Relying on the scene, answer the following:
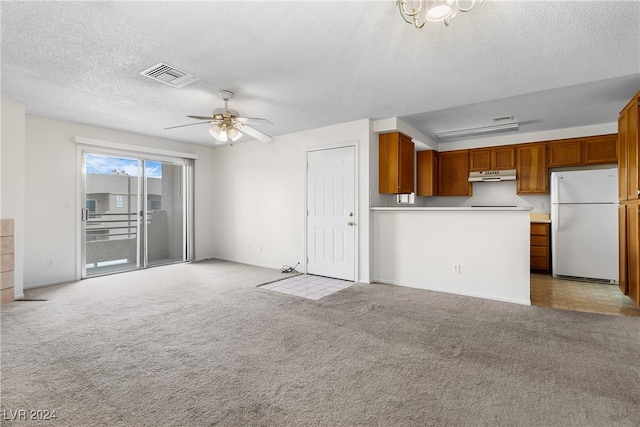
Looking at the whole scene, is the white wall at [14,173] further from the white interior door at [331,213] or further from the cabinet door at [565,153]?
the cabinet door at [565,153]

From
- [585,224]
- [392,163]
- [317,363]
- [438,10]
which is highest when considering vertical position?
[438,10]

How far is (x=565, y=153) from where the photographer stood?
16.6 feet

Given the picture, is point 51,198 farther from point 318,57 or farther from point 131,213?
point 318,57

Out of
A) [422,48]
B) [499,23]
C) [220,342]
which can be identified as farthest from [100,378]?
[499,23]

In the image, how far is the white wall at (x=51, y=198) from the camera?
4191mm

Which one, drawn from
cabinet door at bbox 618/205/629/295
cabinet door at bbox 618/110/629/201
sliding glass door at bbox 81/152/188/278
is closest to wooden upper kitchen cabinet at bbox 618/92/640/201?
cabinet door at bbox 618/110/629/201

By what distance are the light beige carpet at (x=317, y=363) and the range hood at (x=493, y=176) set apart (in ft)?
9.46

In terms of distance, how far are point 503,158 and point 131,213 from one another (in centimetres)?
677

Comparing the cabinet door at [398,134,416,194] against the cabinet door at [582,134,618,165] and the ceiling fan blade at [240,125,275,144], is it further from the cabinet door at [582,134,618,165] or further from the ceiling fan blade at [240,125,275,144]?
the cabinet door at [582,134,618,165]

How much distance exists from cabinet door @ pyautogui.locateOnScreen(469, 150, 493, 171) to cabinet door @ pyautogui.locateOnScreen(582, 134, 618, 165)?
1.36 m

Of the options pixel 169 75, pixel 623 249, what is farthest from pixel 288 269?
pixel 623 249

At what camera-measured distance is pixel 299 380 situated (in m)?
1.93

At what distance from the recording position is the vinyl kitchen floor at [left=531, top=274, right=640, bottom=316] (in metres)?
3.31

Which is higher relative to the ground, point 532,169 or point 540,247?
point 532,169
